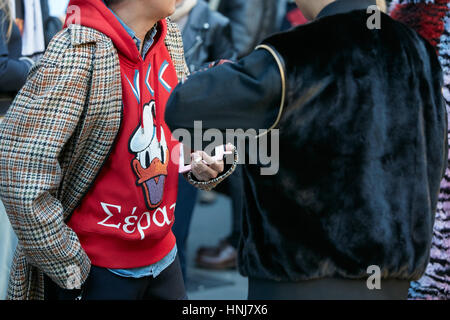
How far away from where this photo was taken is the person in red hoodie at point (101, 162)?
5.93ft

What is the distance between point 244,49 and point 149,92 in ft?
9.21

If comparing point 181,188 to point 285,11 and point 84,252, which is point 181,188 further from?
point 285,11

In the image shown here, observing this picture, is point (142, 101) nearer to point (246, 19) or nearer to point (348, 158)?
point (348, 158)

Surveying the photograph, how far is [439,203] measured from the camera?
2510mm

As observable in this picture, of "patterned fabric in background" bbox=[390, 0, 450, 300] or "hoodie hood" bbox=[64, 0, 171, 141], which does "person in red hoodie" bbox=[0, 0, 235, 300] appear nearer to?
"hoodie hood" bbox=[64, 0, 171, 141]

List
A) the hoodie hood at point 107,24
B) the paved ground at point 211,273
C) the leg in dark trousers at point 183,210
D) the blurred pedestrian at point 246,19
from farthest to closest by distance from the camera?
the blurred pedestrian at point 246,19 → the paved ground at point 211,273 → the leg in dark trousers at point 183,210 → the hoodie hood at point 107,24

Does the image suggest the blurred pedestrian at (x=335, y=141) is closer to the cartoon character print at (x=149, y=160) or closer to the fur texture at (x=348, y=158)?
the fur texture at (x=348, y=158)

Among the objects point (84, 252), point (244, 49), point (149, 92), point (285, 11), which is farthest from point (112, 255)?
point (285, 11)

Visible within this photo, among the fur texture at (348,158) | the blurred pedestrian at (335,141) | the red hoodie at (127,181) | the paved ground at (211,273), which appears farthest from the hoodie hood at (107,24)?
the paved ground at (211,273)

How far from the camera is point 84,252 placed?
1932mm

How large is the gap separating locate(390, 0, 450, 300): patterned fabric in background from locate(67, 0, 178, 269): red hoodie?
1.21 meters

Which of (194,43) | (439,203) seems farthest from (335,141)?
(194,43)

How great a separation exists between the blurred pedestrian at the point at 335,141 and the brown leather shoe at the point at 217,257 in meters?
3.09

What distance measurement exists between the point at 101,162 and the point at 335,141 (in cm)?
76
